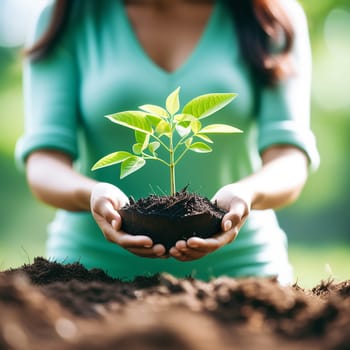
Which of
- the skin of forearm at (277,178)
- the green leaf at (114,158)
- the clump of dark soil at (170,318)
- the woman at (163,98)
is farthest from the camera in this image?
the woman at (163,98)

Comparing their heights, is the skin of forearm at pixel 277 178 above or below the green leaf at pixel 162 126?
above

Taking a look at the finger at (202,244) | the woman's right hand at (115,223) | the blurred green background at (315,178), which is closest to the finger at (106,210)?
the woman's right hand at (115,223)

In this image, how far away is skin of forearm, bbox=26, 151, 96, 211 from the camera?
173 centimetres

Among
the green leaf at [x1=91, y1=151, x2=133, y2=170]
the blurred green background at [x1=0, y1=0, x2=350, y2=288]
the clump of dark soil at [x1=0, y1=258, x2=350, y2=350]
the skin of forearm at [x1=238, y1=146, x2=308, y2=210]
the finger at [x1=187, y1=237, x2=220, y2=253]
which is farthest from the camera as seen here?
the blurred green background at [x1=0, y1=0, x2=350, y2=288]

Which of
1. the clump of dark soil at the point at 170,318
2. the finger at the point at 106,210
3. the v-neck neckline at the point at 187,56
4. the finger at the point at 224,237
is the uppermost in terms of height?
the v-neck neckline at the point at 187,56

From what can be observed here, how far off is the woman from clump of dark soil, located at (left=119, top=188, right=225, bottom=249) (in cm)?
46

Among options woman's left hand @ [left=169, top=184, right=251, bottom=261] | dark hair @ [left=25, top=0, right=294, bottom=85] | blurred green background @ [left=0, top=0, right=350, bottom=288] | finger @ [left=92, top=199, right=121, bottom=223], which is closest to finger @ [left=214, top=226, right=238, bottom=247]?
woman's left hand @ [left=169, top=184, right=251, bottom=261]

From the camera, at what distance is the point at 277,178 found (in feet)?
5.91

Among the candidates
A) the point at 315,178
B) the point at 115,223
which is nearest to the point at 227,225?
the point at 115,223

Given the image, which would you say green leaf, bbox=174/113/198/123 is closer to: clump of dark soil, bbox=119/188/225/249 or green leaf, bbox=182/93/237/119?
green leaf, bbox=182/93/237/119

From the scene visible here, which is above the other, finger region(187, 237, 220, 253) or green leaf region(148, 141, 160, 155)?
green leaf region(148, 141, 160, 155)

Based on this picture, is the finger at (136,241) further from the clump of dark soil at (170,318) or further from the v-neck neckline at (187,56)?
the v-neck neckline at (187,56)

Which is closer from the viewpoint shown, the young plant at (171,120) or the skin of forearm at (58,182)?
the young plant at (171,120)

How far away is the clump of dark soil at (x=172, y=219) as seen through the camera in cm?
134
